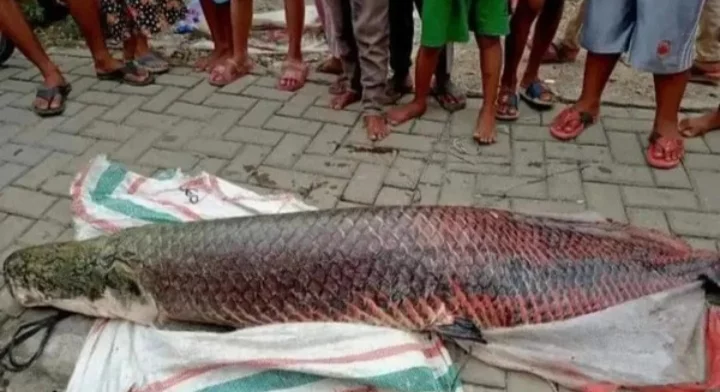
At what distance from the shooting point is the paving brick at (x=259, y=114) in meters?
4.15

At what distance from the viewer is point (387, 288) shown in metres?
2.22

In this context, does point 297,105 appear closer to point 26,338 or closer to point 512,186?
point 512,186

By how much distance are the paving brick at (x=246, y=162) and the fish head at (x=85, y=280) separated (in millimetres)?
1157

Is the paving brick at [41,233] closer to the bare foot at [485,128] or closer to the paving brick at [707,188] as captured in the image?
the bare foot at [485,128]

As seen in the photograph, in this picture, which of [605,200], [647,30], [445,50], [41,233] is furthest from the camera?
[445,50]

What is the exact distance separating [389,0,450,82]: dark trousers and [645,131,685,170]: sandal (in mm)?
1295

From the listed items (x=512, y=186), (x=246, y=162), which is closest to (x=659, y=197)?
(x=512, y=186)

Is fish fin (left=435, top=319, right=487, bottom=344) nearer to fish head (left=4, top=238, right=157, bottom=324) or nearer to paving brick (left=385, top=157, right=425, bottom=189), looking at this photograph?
fish head (left=4, top=238, right=157, bottom=324)

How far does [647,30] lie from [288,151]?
1.96 metres

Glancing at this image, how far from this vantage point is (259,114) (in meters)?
4.26

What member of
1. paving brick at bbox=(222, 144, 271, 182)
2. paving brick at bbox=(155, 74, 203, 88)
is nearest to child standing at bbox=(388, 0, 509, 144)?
paving brick at bbox=(222, 144, 271, 182)

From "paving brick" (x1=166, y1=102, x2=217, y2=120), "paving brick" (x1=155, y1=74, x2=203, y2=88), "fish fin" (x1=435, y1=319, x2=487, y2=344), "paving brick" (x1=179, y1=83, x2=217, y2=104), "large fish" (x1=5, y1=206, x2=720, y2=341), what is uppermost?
"large fish" (x1=5, y1=206, x2=720, y2=341)

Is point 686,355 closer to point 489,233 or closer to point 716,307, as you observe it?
point 716,307

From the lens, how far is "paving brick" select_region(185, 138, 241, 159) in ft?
12.5
